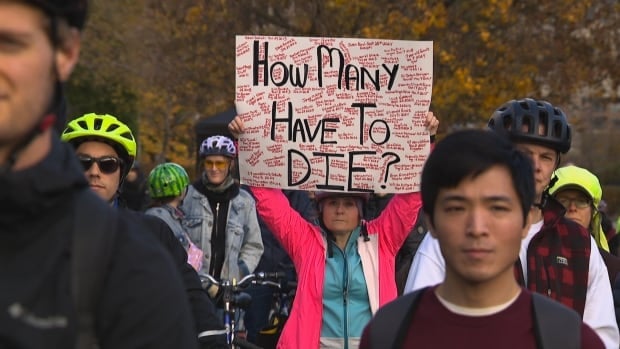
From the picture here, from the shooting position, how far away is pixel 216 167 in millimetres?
11938

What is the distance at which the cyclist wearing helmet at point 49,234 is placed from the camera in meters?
2.62

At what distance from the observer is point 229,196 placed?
38.8ft

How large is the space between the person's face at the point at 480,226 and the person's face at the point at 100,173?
7.10 ft

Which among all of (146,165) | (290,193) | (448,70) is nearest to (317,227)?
(290,193)

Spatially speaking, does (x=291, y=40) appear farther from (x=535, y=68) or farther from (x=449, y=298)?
(x=535, y=68)

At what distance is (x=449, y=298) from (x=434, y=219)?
0.25 meters

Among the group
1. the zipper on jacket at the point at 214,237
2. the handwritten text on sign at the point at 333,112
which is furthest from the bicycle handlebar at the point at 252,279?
the zipper on jacket at the point at 214,237

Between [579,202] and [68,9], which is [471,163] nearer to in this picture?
[68,9]

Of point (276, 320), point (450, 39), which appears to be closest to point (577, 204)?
point (276, 320)

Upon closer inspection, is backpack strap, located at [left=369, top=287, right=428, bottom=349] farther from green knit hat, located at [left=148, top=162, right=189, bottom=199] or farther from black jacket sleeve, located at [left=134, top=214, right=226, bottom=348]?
green knit hat, located at [left=148, top=162, right=189, bottom=199]

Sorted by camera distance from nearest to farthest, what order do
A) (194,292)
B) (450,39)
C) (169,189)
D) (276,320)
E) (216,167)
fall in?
1. (194,292)
2. (276,320)
3. (169,189)
4. (216,167)
5. (450,39)

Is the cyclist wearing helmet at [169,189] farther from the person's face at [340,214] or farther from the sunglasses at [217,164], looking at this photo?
the person's face at [340,214]

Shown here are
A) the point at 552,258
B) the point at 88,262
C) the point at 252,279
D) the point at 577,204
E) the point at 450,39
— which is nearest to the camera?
the point at 88,262

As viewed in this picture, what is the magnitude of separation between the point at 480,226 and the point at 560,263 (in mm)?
1609
